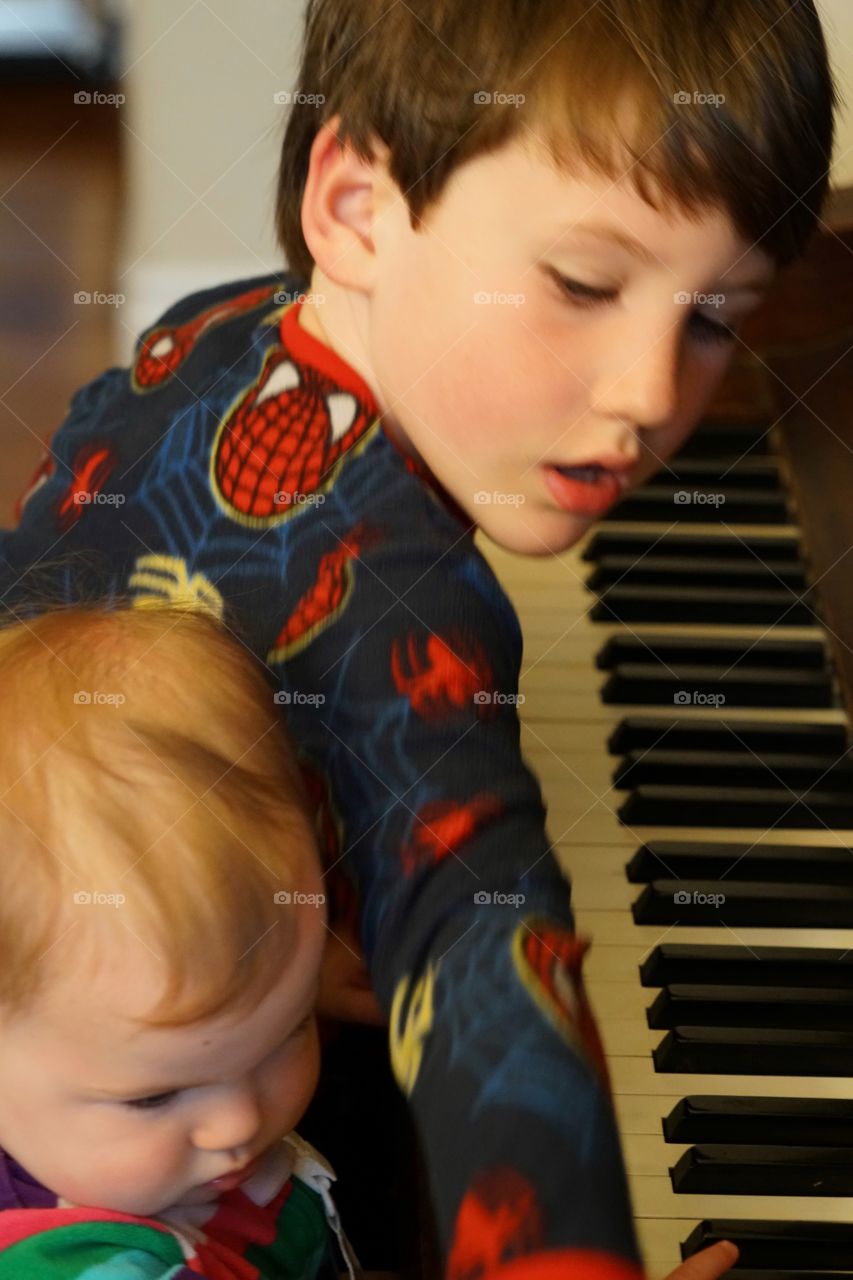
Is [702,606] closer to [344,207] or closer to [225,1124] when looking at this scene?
[344,207]

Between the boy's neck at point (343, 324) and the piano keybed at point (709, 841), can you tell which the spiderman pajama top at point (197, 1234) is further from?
the boy's neck at point (343, 324)

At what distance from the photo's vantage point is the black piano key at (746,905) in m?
0.97

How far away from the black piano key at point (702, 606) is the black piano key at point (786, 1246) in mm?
459

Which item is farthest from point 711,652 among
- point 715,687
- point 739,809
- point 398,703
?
point 398,703

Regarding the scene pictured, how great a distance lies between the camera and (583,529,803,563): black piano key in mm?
1201

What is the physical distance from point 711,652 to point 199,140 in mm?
1035

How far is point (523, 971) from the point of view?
77cm

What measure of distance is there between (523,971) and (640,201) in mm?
417

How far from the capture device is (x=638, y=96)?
896 mm

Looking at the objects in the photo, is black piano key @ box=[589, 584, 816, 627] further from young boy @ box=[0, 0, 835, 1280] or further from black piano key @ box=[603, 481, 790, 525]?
young boy @ box=[0, 0, 835, 1280]

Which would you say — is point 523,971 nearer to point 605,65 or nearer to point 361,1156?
point 361,1156

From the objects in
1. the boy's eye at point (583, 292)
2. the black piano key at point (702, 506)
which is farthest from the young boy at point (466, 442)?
the black piano key at point (702, 506)

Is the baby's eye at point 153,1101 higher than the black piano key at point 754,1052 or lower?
higher

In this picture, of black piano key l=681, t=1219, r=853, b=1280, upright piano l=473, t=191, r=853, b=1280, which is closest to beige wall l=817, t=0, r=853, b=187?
upright piano l=473, t=191, r=853, b=1280
